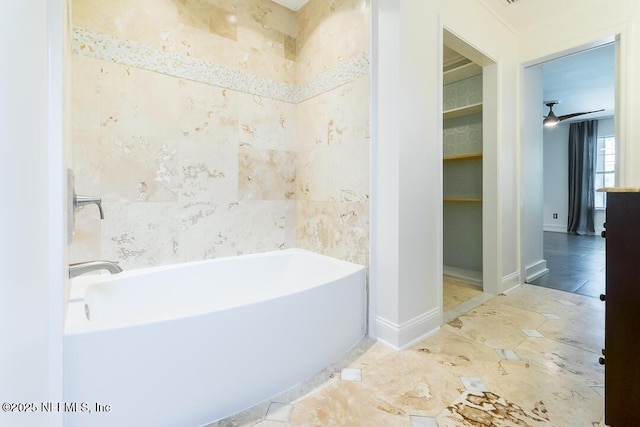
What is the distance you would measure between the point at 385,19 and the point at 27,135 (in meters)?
1.84

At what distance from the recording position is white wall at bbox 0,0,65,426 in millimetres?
488

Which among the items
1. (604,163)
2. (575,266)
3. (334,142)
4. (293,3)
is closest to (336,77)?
(334,142)

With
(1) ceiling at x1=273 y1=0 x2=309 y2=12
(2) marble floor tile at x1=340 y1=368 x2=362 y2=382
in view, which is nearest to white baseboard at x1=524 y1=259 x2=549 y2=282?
(2) marble floor tile at x1=340 y1=368 x2=362 y2=382

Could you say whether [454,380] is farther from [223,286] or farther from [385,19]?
[385,19]

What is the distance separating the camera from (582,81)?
409 cm

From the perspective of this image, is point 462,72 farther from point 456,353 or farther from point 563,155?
point 563,155

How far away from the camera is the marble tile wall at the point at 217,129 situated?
1624 millimetres

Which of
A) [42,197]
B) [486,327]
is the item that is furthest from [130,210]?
[486,327]

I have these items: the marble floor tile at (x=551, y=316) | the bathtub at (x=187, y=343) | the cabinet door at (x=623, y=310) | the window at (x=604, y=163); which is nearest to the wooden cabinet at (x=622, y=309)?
the cabinet door at (x=623, y=310)

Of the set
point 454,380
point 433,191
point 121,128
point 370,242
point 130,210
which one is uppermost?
point 121,128

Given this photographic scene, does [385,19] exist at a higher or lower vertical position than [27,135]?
higher

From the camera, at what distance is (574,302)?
2305mm

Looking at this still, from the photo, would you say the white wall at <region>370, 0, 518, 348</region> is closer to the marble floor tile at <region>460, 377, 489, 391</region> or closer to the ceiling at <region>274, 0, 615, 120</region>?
the marble floor tile at <region>460, 377, 489, 391</region>

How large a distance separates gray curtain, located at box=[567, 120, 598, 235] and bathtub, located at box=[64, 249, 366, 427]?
714cm
